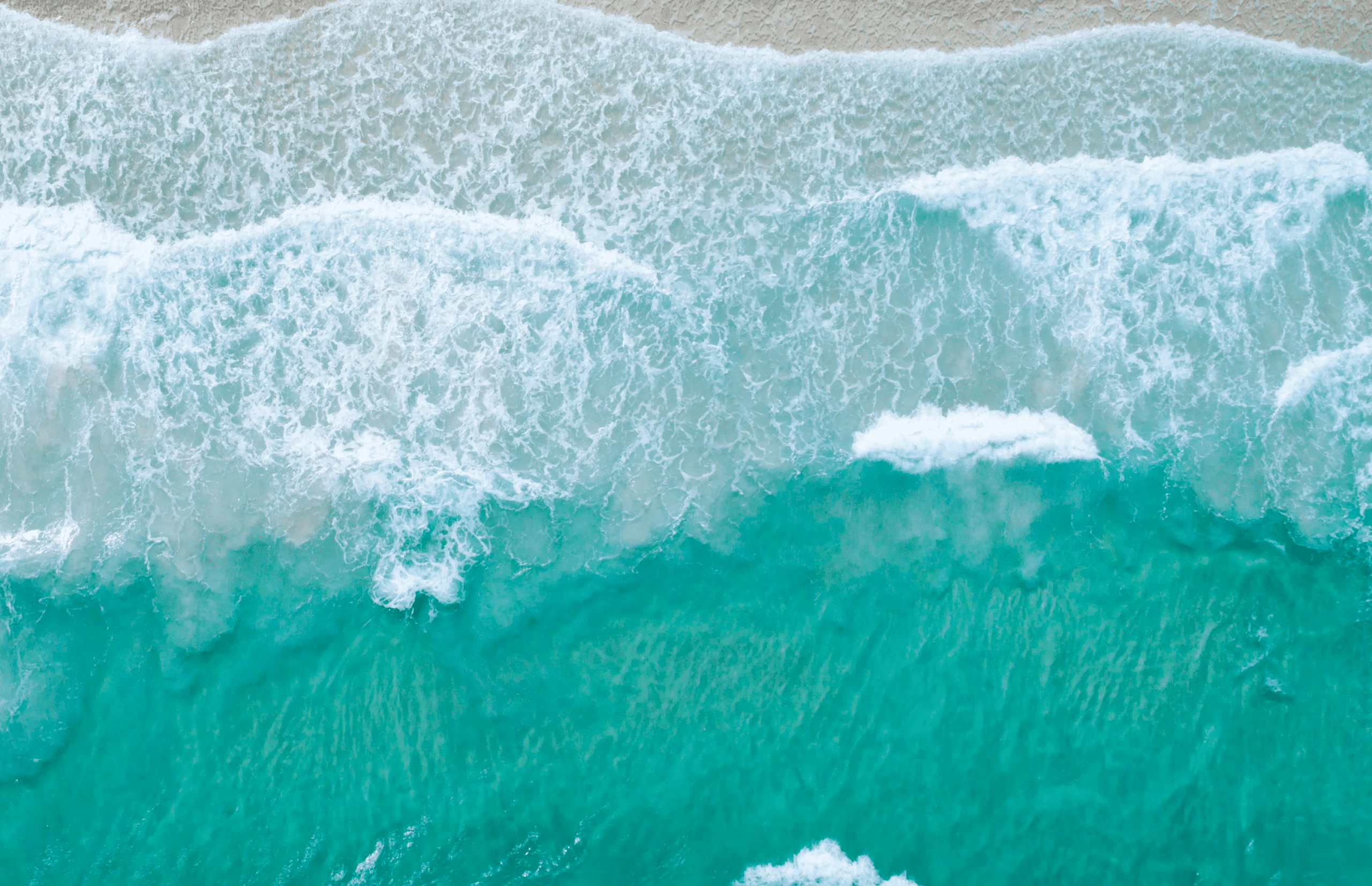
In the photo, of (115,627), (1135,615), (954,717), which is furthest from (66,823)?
(1135,615)

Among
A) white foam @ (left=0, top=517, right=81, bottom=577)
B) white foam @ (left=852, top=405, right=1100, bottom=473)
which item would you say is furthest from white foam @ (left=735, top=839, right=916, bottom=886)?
white foam @ (left=0, top=517, right=81, bottom=577)

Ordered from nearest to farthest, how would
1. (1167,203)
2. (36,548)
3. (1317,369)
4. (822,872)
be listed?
(822,872) → (36,548) → (1317,369) → (1167,203)

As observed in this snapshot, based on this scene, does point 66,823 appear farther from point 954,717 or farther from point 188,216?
point 954,717

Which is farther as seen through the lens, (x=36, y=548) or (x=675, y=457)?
(x=675, y=457)

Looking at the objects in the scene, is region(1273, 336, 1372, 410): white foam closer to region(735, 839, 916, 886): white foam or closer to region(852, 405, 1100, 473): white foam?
region(852, 405, 1100, 473): white foam

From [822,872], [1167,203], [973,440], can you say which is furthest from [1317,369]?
[822,872]

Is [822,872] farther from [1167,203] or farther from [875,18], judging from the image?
[875,18]
